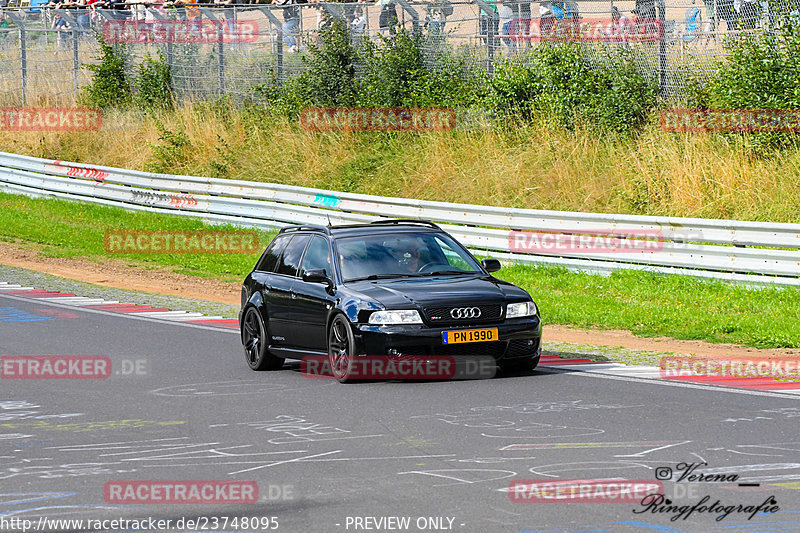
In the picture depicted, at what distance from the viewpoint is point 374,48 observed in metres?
31.2

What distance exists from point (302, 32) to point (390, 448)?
2499cm

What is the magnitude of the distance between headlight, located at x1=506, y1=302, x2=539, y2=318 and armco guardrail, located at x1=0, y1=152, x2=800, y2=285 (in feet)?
17.8

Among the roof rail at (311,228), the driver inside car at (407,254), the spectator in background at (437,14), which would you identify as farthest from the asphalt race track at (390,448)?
the spectator in background at (437,14)

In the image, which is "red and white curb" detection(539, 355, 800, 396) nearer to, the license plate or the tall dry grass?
the license plate

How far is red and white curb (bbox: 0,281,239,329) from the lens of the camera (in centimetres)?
1794

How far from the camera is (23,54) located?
39719 mm

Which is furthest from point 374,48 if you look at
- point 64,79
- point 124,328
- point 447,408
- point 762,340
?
point 447,408

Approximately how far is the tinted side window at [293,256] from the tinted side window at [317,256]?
0.13 m

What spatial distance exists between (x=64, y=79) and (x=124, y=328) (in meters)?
24.4

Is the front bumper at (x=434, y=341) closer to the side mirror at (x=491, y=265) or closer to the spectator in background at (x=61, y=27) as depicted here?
the side mirror at (x=491, y=265)

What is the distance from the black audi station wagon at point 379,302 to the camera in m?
11.7

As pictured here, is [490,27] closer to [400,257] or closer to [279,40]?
[279,40]

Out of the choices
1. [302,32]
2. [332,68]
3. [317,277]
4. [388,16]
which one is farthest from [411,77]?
[317,277]

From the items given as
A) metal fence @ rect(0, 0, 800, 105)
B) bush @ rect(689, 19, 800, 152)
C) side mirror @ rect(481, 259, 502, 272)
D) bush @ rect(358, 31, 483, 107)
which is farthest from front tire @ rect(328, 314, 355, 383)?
bush @ rect(358, 31, 483, 107)
